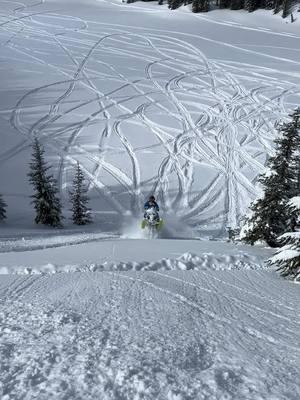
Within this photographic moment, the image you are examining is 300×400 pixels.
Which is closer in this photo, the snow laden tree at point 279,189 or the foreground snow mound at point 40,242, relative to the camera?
the snow laden tree at point 279,189

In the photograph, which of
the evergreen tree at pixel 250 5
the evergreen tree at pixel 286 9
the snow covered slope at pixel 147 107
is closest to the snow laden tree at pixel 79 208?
the snow covered slope at pixel 147 107

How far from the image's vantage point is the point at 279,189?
37.7 ft

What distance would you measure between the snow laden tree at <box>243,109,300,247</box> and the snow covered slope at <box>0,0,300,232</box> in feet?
32.8

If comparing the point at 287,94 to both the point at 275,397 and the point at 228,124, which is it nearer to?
the point at 228,124

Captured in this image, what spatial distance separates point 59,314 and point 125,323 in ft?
2.74

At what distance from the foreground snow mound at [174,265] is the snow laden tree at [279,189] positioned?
2846 millimetres

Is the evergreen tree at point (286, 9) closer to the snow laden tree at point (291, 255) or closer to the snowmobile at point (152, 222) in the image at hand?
the snowmobile at point (152, 222)

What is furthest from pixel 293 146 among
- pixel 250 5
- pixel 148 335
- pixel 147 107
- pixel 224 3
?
pixel 224 3

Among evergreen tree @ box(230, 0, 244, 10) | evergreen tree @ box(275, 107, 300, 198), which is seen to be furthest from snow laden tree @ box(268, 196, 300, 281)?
evergreen tree @ box(230, 0, 244, 10)

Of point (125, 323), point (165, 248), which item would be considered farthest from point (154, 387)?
point (165, 248)

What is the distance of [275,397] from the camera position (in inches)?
130

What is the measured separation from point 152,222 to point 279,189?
7021 millimetres

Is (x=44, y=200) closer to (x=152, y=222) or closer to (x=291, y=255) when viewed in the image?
(x=152, y=222)

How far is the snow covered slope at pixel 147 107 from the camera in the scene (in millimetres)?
25703
